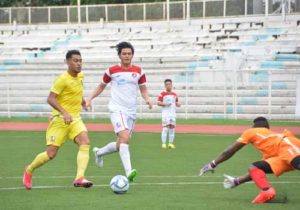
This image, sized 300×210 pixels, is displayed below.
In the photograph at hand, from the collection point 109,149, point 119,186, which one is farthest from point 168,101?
point 119,186

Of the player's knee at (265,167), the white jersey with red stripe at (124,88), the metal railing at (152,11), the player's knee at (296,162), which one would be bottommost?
the player's knee at (265,167)

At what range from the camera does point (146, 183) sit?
40.3 ft

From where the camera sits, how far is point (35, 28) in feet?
147

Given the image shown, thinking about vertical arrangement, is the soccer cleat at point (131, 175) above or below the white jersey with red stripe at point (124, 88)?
below

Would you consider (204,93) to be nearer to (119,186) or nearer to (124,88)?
(124,88)

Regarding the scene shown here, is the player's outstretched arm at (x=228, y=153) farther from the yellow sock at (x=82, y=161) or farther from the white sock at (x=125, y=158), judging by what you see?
the yellow sock at (x=82, y=161)

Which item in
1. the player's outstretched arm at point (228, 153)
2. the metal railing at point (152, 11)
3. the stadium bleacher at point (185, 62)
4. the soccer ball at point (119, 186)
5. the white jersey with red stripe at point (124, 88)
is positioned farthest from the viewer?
the metal railing at point (152, 11)

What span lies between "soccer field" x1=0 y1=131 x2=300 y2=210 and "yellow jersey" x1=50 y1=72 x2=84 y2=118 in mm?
1191

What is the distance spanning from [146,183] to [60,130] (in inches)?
65.3

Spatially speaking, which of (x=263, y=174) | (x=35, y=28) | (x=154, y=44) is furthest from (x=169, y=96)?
(x=35, y=28)

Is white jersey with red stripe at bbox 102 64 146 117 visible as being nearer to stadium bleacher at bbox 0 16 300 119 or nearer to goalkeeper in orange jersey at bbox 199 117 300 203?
goalkeeper in orange jersey at bbox 199 117 300 203

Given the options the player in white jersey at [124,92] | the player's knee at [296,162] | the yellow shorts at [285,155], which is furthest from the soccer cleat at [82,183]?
the player's knee at [296,162]

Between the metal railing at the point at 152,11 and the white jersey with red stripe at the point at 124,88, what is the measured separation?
90.4ft

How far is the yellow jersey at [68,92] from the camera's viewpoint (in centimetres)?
1165
